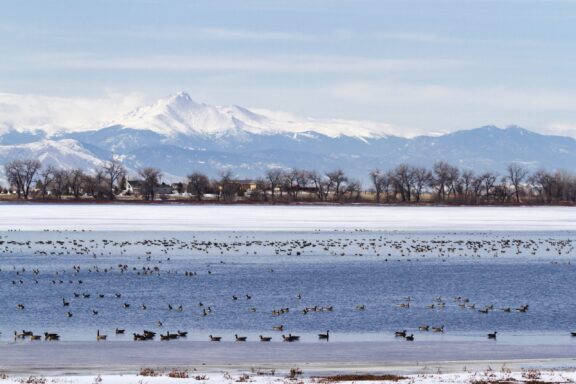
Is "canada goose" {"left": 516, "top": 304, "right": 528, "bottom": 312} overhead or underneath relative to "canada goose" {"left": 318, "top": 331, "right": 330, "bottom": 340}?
overhead

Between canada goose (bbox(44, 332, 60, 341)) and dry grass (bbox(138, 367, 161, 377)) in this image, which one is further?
canada goose (bbox(44, 332, 60, 341))

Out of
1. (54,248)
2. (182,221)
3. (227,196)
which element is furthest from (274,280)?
(227,196)

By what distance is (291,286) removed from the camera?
150 feet

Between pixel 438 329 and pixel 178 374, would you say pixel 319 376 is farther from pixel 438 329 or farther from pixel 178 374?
pixel 438 329

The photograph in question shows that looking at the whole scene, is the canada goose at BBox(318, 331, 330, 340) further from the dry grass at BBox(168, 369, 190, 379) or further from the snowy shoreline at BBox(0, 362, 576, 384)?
the dry grass at BBox(168, 369, 190, 379)

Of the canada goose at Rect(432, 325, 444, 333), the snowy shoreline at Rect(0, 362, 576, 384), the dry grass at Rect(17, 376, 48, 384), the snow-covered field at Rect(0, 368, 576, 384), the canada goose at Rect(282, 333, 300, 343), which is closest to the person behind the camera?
the dry grass at Rect(17, 376, 48, 384)

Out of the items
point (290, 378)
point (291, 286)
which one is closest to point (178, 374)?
point (290, 378)

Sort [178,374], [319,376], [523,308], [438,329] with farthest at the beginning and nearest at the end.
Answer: [523,308] < [438,329] < [319,376] < [178,374]

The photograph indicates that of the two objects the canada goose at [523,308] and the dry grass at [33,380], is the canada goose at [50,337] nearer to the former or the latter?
the dry grass at [33,380]

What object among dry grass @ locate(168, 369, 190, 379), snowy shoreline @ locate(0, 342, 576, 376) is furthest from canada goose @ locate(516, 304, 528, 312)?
dry grass @ locate(168, 369, 190, 379)

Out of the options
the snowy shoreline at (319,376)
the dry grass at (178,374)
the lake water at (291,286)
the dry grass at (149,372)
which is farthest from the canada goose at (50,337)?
the dry grass at (178,374)

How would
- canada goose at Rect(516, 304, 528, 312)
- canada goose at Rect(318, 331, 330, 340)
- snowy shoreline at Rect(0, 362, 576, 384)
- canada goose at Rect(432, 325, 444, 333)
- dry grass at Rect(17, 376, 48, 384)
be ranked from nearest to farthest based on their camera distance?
dry grass at Rect(17, 376, 48, 384), snowy shoreline at Rect(0, 362, 576, 384), canada goose at Rect(318, 331, 330, 340), canada goose at Rect(432, 325, 444, 333), canada goose at Rect(516, 304, 528, 312)

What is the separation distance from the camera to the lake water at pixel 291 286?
33.4 meters

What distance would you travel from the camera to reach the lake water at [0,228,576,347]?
33.4 meters
